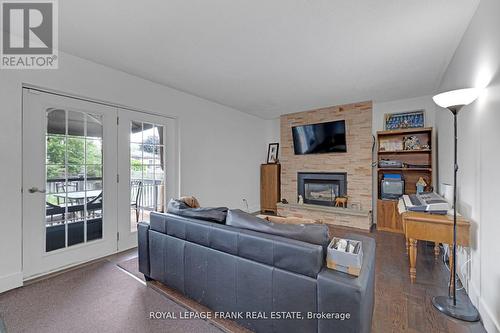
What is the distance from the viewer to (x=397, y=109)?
4.38m

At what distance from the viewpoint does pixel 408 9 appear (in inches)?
73.0

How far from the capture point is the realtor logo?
6.33 ft

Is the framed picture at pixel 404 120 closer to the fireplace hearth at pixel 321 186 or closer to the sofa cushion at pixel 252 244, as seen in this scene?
the fireplace hearth at pixel 321 186

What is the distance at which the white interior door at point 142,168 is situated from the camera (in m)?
3.24

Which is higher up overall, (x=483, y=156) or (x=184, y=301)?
(x=483, y=156)

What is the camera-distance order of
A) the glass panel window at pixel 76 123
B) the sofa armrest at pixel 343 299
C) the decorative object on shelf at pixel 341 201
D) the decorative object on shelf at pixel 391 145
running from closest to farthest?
the sofa armrest at pixel 343 299, the glass panel window at pixel 76 123, the decorative object on shelf at pixel 391 145, the decorative object on shelf at pixel 341 201

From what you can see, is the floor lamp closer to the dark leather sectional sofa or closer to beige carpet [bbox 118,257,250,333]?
the dark leather sectional sofa

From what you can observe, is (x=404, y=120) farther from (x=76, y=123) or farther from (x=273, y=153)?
(x=76, y=123)

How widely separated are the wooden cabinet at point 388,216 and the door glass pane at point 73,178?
457 centimetres

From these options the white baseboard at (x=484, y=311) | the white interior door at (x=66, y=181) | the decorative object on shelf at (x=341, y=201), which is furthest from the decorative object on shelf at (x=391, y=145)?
the white interior door at (x=66, y=181)

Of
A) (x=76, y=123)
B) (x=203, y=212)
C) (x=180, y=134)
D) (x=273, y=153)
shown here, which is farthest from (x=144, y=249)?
(x=273, y=153)

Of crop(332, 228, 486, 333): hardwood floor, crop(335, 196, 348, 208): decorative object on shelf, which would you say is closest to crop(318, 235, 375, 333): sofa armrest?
crop(332, 228, 486, 333): hardwood floor

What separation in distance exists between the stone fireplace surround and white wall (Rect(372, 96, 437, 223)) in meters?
0.18

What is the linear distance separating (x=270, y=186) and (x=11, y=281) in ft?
15.0
